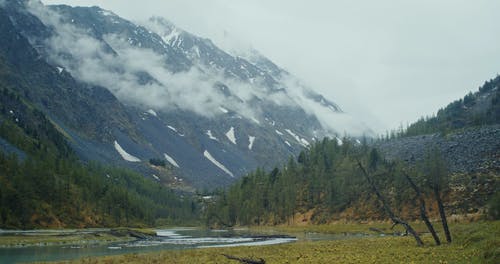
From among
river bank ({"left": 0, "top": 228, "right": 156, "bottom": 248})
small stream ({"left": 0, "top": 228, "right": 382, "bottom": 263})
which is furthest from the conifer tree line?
river bank ({"left": 0, "top": 228, "right": 156, "bottom": 248})

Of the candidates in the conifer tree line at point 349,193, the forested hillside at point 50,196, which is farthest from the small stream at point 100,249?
the conifer tree line at point 349,193

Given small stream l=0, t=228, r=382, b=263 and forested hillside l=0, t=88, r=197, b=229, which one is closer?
small stream l=0, t=228, r=382, b=263

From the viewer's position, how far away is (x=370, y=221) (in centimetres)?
14712

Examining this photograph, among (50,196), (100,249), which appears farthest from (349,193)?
(100,249)

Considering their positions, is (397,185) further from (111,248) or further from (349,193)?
(111,248)

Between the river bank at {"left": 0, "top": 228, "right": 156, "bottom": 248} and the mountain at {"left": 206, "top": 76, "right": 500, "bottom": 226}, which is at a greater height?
the mountain at {"left": 206, "top": 76, "right": 500, "bottom": 226}

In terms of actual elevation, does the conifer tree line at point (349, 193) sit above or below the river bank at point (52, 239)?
above

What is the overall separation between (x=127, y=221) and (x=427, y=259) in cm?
15094

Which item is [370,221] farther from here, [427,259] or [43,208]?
[427,259]

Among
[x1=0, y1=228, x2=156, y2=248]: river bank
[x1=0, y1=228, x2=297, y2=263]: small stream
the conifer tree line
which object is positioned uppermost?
the conifer tree line

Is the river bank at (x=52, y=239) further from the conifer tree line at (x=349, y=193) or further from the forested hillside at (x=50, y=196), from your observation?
the conifer tree line at (x=349, y=193)

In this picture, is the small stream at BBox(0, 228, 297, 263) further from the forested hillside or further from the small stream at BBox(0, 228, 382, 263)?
the forested hillside

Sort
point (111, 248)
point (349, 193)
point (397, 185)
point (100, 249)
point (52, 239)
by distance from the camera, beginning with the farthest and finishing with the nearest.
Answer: point (349, 193), point (397, 185), point (52, 239), point (111, 248), point (100, 249)

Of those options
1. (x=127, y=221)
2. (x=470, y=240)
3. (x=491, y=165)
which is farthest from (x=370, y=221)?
(x=470, y=240)
